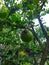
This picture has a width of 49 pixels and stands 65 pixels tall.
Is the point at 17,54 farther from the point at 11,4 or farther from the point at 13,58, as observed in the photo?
the point at 11,4

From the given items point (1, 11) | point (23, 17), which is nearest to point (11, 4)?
point (23, 17)

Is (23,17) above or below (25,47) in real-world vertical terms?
above

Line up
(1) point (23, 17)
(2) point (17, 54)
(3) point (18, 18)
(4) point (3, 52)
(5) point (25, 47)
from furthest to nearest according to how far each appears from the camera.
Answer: (2) point (17, 54), (4) point (3, 52), (5) point (25, 47), (1) point (23, 17), (3) point (18, 18)

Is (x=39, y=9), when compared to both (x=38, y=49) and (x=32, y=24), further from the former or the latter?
(x=38, y=49)

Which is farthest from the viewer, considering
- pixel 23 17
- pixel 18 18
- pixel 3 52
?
A: pixel 3 52

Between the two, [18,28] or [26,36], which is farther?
[26,36]

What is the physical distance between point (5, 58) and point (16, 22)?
76cm

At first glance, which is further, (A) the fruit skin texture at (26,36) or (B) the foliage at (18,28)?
(A) the fruit skin texture at (26,36)

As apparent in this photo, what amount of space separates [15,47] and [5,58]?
0.52ft

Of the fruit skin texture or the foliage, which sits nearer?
the foliage

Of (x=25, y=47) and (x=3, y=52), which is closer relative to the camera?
(x=25, y=47)

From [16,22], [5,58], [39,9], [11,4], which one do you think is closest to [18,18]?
[16,22]

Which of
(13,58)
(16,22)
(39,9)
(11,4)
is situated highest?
(11,4)

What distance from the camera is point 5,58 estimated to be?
2320mm
